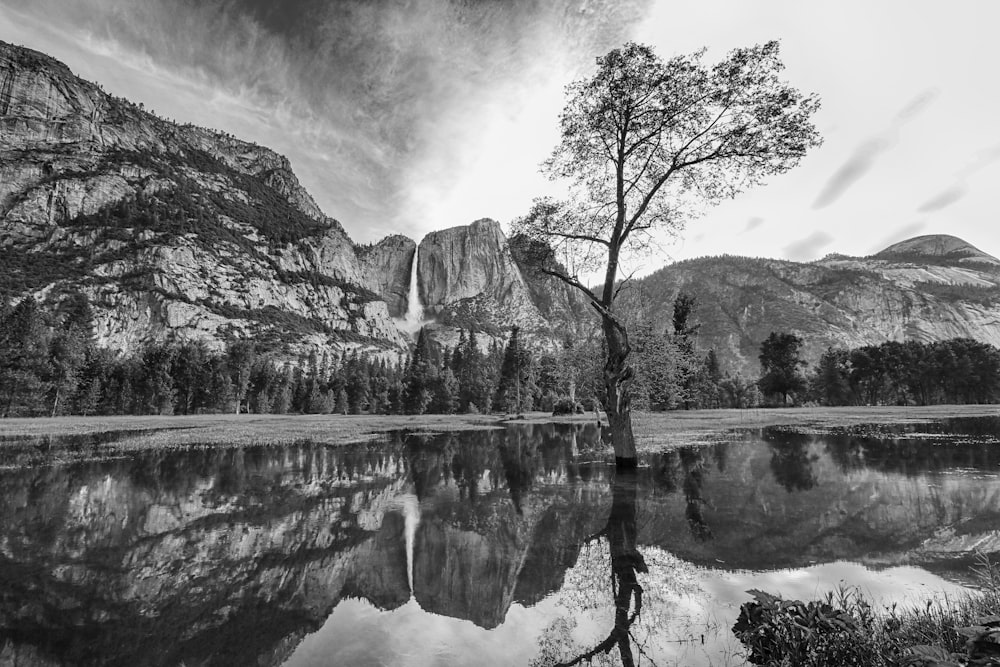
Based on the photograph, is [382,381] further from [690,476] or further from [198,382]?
[690,476]

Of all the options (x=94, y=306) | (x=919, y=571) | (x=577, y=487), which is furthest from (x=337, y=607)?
(x=94, y=306)

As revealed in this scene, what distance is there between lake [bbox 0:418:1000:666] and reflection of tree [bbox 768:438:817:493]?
0.88 ft

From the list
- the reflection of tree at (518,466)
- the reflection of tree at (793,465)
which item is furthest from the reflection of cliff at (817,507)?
the reflection of tree at (518,466)

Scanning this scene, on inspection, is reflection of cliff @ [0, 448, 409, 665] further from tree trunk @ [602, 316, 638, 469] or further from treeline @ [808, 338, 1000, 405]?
treeline @ [808, 338, 1000, 405]

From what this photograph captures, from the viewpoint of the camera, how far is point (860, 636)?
3.61 meters

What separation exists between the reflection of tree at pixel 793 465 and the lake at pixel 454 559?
0.88 feet

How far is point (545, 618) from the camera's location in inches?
207

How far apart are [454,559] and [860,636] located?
5505 millimetres

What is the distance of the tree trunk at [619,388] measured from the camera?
15.5 m

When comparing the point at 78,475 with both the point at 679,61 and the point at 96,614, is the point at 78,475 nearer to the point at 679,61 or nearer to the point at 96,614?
the point at 96,614

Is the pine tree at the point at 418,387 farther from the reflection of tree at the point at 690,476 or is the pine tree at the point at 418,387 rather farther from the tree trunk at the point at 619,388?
the tree trunk at the point at 619,388

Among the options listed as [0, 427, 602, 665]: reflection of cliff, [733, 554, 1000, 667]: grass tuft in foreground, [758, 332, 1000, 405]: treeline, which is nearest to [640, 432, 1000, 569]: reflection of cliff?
[0, 427, 602, 665]: reflection of cliff

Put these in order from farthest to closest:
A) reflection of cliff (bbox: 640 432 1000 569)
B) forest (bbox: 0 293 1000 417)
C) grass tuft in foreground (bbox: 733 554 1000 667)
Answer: forest (bbox: 0 293 1000 417)
reflection of cliff (bbox: 640 432 1000 569)
grass tuft in foreground (bbox: 733 554 1000 667)

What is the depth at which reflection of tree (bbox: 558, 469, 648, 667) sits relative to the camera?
4.48 m
